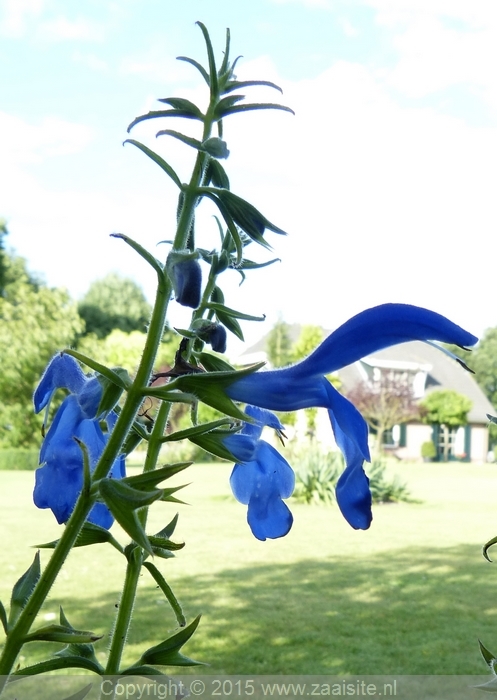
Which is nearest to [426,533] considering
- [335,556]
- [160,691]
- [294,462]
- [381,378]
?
[335,556]

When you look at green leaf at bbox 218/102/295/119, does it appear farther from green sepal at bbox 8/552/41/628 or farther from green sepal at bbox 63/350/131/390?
green sepal at bbox 8/552/41/628

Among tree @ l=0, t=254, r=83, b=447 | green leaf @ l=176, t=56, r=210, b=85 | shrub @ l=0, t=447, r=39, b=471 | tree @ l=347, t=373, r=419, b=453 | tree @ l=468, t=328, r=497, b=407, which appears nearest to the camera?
green leaf @ l=176, t=56, r=210, b=85

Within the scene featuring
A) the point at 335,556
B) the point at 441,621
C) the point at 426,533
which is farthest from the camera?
the point at 426,533

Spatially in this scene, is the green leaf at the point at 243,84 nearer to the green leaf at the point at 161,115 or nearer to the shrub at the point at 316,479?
the green leaf at the point at 161,115

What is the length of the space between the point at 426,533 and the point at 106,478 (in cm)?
866

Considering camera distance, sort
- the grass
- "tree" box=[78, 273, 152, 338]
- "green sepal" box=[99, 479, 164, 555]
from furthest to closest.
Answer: "tree" box=[78, 273, 152, 338] → the grass → "green sepal" box=[99, 479, 164, 555]

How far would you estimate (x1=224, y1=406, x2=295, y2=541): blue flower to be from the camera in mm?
611

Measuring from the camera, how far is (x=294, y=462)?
11281 mm

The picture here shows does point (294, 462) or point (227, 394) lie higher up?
point (227, 394)

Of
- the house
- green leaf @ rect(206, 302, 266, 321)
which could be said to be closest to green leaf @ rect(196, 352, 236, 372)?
green leaf @ rect(206, 302, 266, 321)

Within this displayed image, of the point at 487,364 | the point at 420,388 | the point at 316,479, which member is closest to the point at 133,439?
the point at 316,479

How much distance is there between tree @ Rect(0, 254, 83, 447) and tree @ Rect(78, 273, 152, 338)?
8.63 metres

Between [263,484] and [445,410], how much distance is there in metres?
25.0

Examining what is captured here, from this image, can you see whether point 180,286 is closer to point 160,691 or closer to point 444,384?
point 160,691
